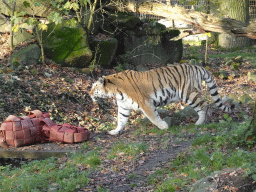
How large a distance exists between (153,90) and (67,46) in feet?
15.2

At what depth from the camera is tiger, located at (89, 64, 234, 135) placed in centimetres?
736

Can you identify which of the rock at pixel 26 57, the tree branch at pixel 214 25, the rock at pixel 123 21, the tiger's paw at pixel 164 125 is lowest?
the tiger's paw at pixel 164 125

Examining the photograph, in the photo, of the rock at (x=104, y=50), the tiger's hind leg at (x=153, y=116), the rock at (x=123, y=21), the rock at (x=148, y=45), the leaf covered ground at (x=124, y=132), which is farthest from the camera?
the rock at (x=148, y=45)

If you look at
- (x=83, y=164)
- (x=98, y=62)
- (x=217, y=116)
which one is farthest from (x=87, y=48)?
(x=83, y=164)

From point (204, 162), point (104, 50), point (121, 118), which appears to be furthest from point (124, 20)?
point (204, 162)

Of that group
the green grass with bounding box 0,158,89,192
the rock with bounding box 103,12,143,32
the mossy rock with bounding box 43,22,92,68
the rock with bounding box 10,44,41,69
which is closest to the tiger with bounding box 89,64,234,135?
the green grass with bounding box 0,158,89,192

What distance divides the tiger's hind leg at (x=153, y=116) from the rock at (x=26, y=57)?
4.56 meters

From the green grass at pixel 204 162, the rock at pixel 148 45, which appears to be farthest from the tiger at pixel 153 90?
the rock at pixel 148 45

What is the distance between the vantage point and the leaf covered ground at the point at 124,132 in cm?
485

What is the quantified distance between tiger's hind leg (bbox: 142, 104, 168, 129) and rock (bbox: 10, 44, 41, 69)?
4.56 metres

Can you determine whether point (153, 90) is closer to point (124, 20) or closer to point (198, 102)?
point (198, 102)

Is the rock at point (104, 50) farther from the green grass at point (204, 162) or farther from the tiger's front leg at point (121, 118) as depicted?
the green grass at point (204, 162)

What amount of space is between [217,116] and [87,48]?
16.4 feet

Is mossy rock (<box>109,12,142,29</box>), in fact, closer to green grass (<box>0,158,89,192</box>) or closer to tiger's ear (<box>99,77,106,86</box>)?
tiger's ear (<box>99,77,106,86</box>)
